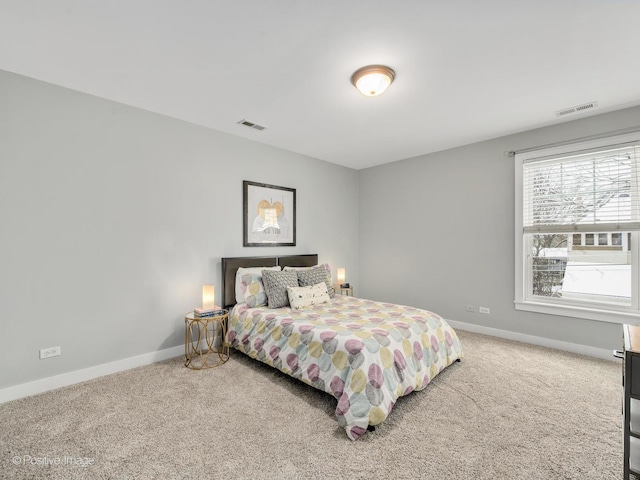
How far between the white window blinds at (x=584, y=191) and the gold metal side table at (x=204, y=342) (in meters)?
3.89

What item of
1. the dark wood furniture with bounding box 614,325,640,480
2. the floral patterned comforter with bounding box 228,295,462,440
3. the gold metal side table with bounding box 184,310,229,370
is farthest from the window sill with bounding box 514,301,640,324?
the gold metal side table with bounding box 184,310,229,370

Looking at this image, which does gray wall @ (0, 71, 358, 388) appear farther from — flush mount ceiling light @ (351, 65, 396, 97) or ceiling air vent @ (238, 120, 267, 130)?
flush mount ceiling light @ (351, 65, 396, 97)

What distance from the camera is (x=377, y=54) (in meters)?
2.18

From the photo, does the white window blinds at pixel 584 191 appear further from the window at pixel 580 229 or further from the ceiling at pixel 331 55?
the ceiling at pixel 331 55

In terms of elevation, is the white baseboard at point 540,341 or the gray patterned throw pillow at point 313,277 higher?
the gray patterned throw pillow at point 313,277

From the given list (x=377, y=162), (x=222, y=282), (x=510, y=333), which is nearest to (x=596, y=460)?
(x=510, y=333)

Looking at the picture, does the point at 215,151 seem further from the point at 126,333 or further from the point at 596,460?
the point at 596,460

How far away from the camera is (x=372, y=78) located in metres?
2.37

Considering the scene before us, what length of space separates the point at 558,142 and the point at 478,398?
3.04 metres

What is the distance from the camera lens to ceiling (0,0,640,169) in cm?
178

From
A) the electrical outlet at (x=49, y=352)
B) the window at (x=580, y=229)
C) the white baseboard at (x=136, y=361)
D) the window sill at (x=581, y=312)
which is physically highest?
the window at (x=580, y=229)

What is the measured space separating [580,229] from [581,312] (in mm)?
932

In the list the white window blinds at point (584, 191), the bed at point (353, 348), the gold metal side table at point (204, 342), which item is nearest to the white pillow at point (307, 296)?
the bed at point (353, 348)

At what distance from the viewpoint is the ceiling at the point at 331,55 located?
1.78 meters
